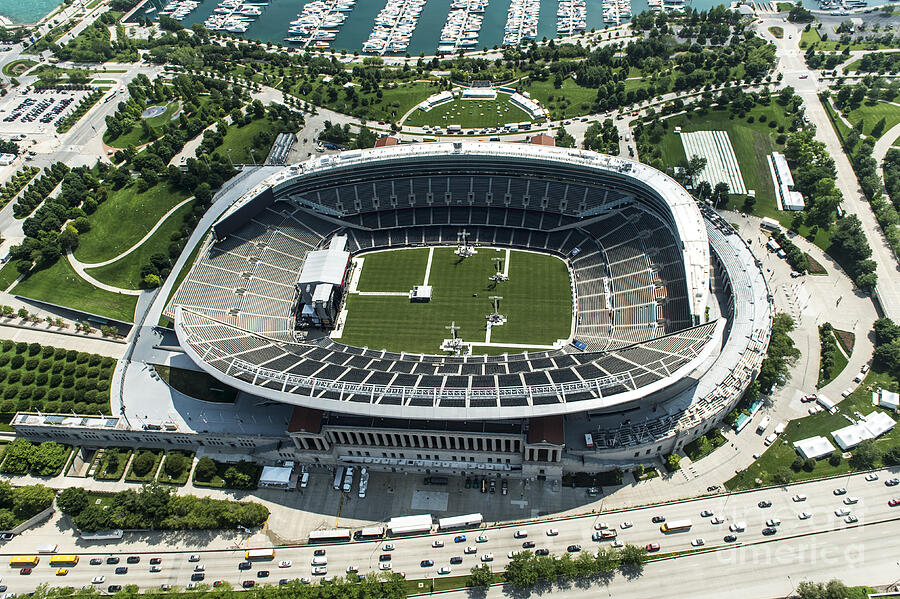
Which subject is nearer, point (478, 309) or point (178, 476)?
point (178, 476)

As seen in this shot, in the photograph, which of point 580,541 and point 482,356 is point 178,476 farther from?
point 580,541

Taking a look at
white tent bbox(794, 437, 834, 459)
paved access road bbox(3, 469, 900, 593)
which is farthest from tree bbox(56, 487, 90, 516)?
white tent bbox(794, 437, 834, 459)

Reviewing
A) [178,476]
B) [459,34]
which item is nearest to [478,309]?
→ [178,476]

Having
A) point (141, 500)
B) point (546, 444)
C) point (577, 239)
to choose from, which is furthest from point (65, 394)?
point (577, 239)

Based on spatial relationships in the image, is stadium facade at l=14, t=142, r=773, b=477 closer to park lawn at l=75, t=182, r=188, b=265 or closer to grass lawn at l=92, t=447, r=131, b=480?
grass lawn at l=92, t=447, r=131, b=480

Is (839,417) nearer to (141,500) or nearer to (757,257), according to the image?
(757,257)

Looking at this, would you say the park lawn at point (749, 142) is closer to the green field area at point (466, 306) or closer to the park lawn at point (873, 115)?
the park lawn at point (873, 115)

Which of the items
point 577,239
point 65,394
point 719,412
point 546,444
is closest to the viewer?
point 546,444
